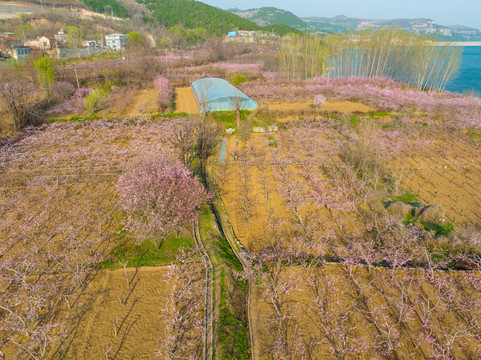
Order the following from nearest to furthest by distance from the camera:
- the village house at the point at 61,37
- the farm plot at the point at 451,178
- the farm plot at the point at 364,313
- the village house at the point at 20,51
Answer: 1. the farm plot at the point at 364,313
2. the farm plot at the point at 451,178
3. the village house at the point at 20,51
4. the village house at the point at 61,37

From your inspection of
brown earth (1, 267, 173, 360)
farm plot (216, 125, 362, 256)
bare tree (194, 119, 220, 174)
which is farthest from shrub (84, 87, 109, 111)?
brown earth (1, 267, 173, 360)

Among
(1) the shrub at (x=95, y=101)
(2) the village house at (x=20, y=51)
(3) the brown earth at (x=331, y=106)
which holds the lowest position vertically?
(3) the brown earth at (x=331, y=106)

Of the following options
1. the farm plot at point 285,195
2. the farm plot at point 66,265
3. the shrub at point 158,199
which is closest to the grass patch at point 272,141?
the farm plot at point 285,195

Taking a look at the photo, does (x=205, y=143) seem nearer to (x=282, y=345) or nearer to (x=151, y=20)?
(x=282, y=345)

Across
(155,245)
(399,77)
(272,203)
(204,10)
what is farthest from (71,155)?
(204,10)

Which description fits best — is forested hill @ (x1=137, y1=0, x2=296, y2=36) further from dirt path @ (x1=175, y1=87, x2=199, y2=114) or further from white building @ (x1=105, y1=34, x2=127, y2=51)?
dirt path @ (x1=175, y1=87, x2=199, y2=114)

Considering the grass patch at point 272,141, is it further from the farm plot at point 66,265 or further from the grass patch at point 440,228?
the grass patch at point 440,228
